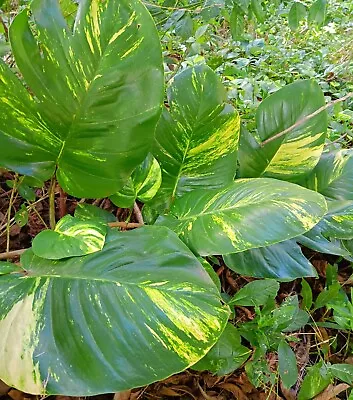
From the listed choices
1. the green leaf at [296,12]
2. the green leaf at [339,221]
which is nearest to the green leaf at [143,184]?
the green leaf at [339,221]

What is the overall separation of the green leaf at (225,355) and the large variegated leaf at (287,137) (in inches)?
13.6

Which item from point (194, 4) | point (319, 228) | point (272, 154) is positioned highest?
point (194, 4)

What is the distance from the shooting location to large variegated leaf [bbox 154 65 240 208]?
84 centimetres

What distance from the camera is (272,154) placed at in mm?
973

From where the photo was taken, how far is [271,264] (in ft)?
2.80

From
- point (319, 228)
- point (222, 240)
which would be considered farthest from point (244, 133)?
point (222, 240)

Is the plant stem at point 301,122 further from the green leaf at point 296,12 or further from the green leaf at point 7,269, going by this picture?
the green leaf at point 7,269

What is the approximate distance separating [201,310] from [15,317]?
0.24 meters

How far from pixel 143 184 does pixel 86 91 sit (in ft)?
0.74

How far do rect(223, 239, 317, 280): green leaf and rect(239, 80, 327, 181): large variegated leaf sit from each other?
185 mm

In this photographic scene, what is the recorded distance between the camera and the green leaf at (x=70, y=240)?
65cm

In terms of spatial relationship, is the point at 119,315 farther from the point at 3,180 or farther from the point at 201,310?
the point at 3,180

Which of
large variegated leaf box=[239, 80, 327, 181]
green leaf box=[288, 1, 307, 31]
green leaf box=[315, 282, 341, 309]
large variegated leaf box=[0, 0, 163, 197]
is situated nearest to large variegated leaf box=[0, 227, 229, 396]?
large variegated leaf box=[0, 0, 163, 197]

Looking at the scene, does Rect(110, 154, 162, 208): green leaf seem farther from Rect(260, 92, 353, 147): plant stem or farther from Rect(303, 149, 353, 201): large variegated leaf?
Rect(303, 149, 353, 201): large variegated leaf
